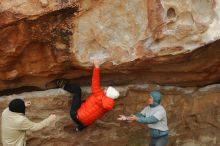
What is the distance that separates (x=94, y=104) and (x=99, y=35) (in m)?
0.85

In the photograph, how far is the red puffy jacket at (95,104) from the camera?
6219 mm

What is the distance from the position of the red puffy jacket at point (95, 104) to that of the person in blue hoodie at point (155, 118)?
26cm

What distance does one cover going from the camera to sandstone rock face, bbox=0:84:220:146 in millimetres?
6637

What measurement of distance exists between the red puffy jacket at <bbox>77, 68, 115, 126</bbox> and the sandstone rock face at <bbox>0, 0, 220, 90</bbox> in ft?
0.82

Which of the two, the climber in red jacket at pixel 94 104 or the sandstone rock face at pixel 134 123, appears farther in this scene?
the sandstone rock face at pixel 134 123

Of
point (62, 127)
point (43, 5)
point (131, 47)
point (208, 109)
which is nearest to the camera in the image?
point (43, 5)

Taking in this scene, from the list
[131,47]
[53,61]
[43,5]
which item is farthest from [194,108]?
[43,5]

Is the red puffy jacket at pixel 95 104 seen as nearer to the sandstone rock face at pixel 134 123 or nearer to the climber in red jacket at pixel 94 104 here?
the climber in red jacket at pixel 94 104

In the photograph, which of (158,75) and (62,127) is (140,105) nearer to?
(158,75)

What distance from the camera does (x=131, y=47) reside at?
623 cm

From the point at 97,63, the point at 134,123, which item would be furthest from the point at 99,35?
the point at 134,123

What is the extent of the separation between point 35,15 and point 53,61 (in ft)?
2.52

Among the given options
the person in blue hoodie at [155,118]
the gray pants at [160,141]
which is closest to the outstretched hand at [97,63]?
the person in blue hoodie at [155,118]

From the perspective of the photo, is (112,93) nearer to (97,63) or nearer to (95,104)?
(95,104)
